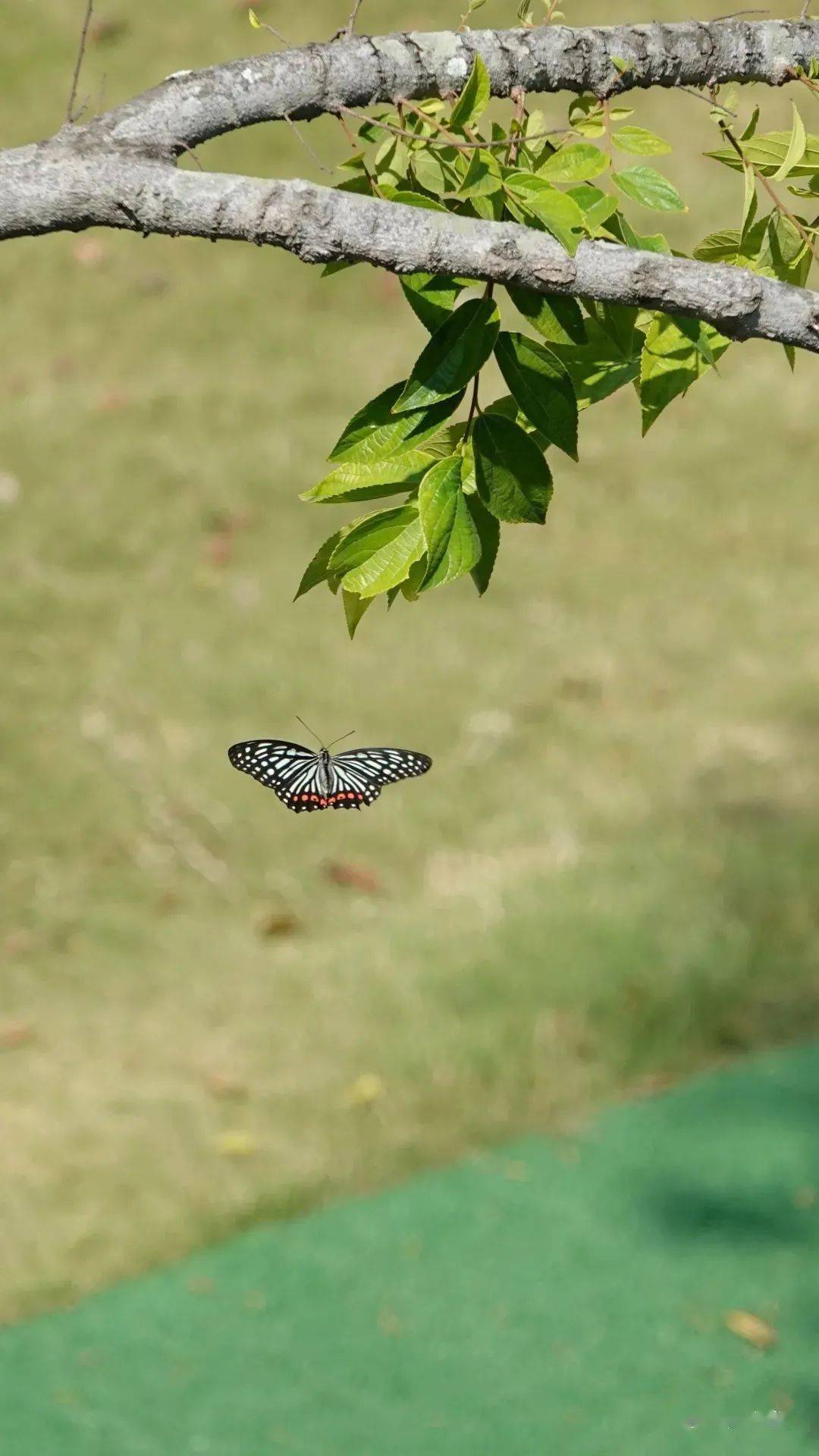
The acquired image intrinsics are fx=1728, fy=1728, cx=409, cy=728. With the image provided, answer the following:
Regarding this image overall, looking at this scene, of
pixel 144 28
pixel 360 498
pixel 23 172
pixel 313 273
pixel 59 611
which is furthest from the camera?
pixel 144 28

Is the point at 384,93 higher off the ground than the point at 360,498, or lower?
higher

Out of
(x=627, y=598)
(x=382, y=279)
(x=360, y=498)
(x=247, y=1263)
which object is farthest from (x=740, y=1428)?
(x=382, y=279)

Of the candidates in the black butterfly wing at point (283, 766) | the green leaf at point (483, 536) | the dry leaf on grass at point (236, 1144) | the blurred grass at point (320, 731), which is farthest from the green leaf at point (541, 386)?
the dry leaf on grass at point (236, 1144)

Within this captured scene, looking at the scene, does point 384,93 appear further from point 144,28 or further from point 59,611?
A: point 144,28

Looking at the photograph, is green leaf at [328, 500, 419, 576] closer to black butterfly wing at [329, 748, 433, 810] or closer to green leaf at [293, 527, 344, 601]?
green leaf at [293, 527, 344, 601]

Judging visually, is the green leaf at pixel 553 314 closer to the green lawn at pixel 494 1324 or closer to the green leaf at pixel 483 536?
the green leaf at pixel 483 536

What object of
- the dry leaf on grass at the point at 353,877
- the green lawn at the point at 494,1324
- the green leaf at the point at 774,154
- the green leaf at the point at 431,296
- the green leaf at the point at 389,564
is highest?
the dry leaf on grass at the point at 353,877
